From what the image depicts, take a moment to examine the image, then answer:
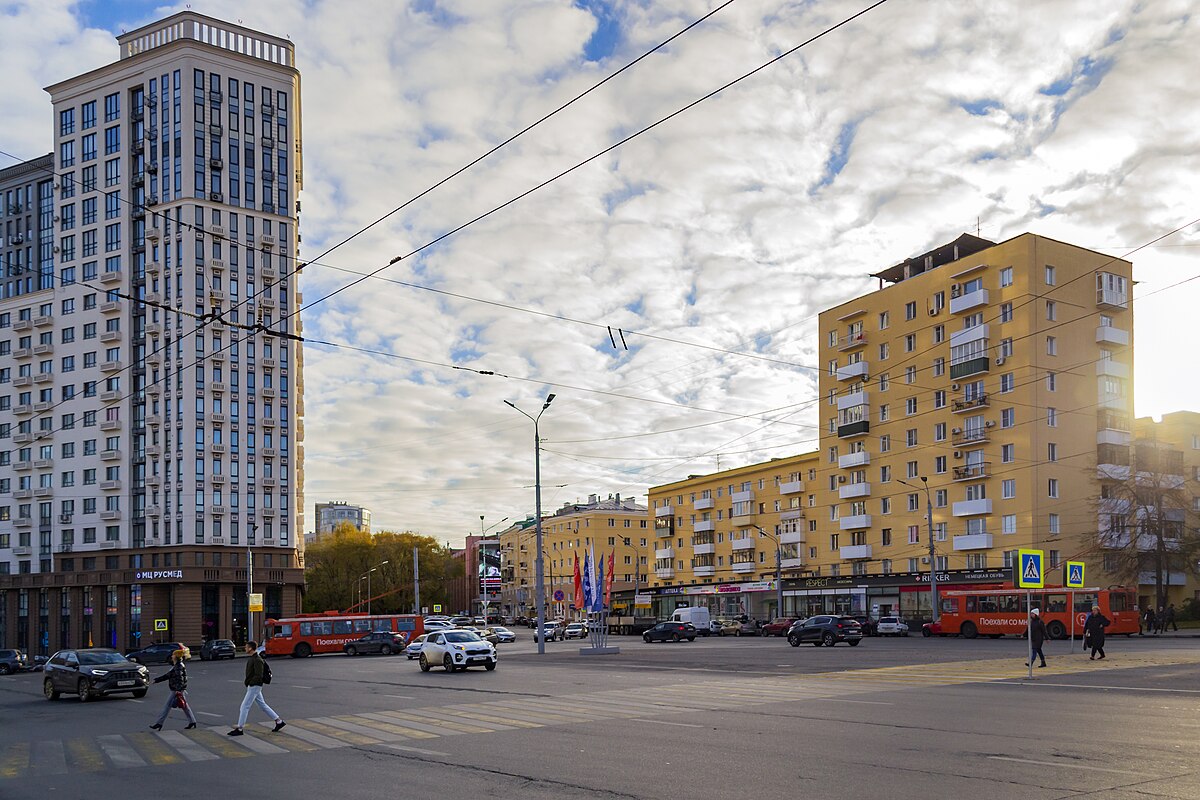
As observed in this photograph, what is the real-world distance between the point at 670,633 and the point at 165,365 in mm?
47335

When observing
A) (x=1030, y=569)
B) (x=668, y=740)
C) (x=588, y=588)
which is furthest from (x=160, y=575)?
(x=668, y=740)

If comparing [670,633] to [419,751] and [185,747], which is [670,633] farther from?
[419,751]

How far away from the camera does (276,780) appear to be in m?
12.6

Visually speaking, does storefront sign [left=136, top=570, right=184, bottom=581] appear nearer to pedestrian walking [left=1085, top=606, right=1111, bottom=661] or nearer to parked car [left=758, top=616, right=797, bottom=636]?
parked car [left=758, top=616, right=797, bottom=636]

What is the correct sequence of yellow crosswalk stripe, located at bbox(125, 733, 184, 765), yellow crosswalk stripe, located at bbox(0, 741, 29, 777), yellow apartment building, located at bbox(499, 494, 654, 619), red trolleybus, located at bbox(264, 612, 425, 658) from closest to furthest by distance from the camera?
1. yellow crosswalk stripe, located at bbox(0, 741, 29, 777)
2. yellow crosswalk stripe, located at bbox(125, 733, 184, 765)
3. red trolleybus, located at bbox(264, 612, 425, 658)
4. yellow apartment building, located at bbox(499, 494, 654, 619)

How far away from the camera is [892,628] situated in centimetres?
6525

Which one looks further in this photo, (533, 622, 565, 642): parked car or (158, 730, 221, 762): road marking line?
(533, 622, 565, 642): parked car

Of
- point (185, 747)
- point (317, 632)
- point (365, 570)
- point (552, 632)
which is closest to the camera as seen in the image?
point (185, 747)

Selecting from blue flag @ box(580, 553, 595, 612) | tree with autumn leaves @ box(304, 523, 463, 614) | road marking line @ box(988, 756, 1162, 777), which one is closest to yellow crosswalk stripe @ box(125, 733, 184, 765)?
road marking line @ box(988, 756, 1162, 777)

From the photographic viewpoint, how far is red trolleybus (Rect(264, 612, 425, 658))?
62500 mm

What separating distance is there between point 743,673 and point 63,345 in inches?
3145

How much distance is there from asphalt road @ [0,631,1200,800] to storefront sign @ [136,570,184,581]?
54.7 meters

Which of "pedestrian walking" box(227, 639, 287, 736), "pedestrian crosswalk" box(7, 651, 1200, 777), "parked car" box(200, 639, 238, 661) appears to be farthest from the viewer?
"parked car" box(200, 639, 238, 661)

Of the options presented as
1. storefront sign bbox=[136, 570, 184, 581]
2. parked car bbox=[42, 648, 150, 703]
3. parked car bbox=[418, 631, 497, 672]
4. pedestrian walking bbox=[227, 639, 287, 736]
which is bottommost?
storefront sign bbox=[136, 570, 184, 581]
